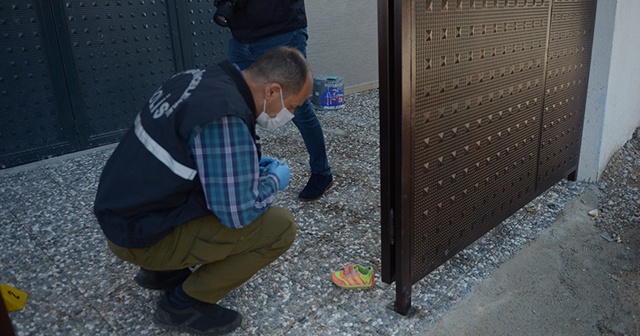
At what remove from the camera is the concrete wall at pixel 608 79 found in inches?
145

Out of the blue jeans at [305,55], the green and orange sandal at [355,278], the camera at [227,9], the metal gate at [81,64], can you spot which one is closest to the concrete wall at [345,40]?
the metal gate at [81,64]

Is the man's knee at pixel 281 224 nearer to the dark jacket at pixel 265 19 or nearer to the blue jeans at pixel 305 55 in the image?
the blue jeans at pixel 305 55

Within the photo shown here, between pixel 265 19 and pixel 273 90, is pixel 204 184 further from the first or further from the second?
pixel 265 19

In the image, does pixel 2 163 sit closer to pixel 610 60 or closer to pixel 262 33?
pixel 262 33

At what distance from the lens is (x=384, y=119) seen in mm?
2121

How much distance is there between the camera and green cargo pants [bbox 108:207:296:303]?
2.05 meters

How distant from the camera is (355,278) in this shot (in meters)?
2.61

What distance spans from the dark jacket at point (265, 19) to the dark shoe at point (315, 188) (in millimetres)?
1041

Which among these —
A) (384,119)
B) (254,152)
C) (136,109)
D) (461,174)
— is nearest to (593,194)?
(461,174)

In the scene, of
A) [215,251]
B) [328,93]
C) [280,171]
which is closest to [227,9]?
[280,171]

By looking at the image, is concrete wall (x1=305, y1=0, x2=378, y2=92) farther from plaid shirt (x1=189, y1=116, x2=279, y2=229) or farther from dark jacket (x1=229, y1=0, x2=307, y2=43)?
plaid shirt (x1=189, y1=116, x2=279, y2=229)

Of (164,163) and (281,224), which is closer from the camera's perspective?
(164,163)

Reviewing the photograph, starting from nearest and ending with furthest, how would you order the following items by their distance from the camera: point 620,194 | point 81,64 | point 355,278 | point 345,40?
point 355,278 → point 620,194 → point 81,64 → point 345,40

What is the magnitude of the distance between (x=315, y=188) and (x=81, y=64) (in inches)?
93.9
